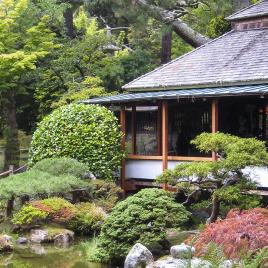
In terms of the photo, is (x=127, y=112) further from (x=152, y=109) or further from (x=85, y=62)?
(x=85, y=62)

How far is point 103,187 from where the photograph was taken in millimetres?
15297

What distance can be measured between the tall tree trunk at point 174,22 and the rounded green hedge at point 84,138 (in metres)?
7.41

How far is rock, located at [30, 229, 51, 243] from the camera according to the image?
13078 mm

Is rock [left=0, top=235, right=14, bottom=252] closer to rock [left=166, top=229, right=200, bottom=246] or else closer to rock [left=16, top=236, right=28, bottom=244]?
rock [left=16, top=236, right=28, bottom=244]

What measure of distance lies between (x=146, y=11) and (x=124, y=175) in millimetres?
8000

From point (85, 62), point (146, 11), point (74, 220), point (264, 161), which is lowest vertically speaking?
point (74, 220)

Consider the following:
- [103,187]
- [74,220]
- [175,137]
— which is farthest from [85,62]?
[74,220]

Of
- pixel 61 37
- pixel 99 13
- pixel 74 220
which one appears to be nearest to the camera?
pixel 74 220

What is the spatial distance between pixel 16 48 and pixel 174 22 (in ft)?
19.9

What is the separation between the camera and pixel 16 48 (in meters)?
22.0

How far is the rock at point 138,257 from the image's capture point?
32.1 feet

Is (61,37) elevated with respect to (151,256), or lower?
elevated

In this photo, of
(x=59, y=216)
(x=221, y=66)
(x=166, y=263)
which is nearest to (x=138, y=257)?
(x=166, y=263)

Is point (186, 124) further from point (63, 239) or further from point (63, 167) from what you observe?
point (63, 239)
